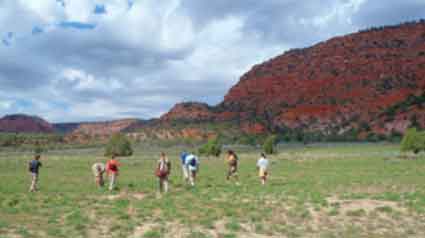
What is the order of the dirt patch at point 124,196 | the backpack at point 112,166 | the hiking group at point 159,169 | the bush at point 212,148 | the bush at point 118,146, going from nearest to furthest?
the dirt patch at point 124,196
the hiking group at point 159,169
the backpack at point 112,166
the bush at point 118,146
the bush at point 212,148

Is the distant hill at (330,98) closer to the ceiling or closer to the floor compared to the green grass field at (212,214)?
closer to the ceiling

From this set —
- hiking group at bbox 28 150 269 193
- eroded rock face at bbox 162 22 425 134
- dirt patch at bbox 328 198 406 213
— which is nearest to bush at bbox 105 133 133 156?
hiking group at bbox 28 150 269 193

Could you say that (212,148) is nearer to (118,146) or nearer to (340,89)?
(118,146)

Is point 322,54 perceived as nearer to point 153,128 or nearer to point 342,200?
point 153,128

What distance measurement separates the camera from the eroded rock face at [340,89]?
14150cm

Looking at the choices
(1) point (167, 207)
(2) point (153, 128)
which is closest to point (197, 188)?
(1) point (167, 207)

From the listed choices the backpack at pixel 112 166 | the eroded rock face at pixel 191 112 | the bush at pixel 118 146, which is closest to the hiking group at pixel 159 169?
the backpack at pixel 112 166

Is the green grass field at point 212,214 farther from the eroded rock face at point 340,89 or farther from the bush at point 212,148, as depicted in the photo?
the eroded rock face at point 340,89

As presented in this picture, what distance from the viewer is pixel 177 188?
2275cm

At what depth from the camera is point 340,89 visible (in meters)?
159

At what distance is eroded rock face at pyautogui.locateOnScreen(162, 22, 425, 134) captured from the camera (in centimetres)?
14150

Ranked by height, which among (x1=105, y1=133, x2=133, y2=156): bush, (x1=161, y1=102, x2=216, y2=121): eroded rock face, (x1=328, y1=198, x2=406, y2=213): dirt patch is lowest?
(x1=328, y1=198, x2=406, y2=213): dirt patch

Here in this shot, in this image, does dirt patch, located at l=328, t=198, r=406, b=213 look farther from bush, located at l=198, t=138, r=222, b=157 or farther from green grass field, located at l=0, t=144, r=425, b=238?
bush, located at l=198, t=138, r=222, b=157

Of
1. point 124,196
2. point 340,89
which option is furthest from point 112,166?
point 340,89
